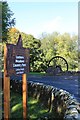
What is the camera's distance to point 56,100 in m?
9.30

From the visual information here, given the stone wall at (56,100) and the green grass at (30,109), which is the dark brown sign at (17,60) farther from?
the green grass at (30,109)

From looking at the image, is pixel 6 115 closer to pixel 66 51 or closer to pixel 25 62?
pixel 25 62

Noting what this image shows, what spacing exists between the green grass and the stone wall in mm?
177

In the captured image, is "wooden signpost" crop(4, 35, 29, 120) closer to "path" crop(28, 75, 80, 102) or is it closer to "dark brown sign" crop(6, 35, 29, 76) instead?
"dark brown sign" crop(6, 35, 29, 76)

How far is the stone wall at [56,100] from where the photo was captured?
6152 mm

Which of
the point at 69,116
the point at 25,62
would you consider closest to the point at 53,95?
the point at 25,62

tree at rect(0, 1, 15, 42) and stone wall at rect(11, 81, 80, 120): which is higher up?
tree at rect(0, 1, 15, 42)

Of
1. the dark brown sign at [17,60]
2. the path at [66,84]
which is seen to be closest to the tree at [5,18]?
the path at [66,84]

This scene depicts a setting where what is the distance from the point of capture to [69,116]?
223 inches

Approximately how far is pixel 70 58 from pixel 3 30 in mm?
14227

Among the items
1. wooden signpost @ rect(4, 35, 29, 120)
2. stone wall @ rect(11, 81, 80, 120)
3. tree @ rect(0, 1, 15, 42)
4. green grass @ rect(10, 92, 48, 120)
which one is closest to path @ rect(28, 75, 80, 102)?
stone wall @ rect(11, 81, 80, 120)

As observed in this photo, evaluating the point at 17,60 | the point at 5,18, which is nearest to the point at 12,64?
the point at 17,60

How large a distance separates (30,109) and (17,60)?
3540 millimetres

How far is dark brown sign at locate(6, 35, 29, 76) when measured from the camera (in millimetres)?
7031
